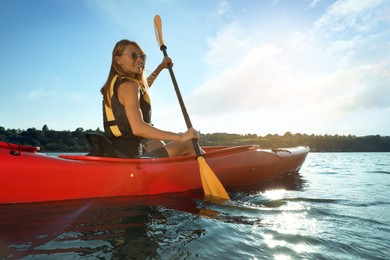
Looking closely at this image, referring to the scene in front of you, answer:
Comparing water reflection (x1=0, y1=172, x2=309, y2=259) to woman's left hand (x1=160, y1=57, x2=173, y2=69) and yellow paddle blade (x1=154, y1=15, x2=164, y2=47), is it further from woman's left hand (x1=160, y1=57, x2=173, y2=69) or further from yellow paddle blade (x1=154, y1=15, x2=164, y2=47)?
yellow paddle blade (x1=154, y1=15, x2=164, y2=47)

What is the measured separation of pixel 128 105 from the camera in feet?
9.82

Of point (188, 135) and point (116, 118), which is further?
point (188, 135)

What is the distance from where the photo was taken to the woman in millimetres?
3025

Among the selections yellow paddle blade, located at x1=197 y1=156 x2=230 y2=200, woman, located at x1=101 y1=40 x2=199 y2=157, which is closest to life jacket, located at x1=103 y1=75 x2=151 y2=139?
woman, located at x1=101 y1=40 x2=199 y2=157

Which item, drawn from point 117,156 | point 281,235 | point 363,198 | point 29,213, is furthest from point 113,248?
point 363,198

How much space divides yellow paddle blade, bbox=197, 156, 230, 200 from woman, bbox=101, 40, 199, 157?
0.42 metres

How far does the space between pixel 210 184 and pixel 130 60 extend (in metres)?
1.78

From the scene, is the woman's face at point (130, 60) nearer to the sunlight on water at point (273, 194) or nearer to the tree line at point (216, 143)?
the sunlight on water at point (273, 194)

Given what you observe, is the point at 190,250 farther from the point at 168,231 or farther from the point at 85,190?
the point at 85,190

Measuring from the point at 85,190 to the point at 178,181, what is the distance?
113cm

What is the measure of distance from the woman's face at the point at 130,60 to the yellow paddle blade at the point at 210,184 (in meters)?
1.36

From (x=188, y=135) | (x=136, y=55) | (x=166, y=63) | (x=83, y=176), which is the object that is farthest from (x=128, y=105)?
(x=166, y=63)

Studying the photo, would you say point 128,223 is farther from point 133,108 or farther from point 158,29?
point 158,29

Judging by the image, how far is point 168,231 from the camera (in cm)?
209
